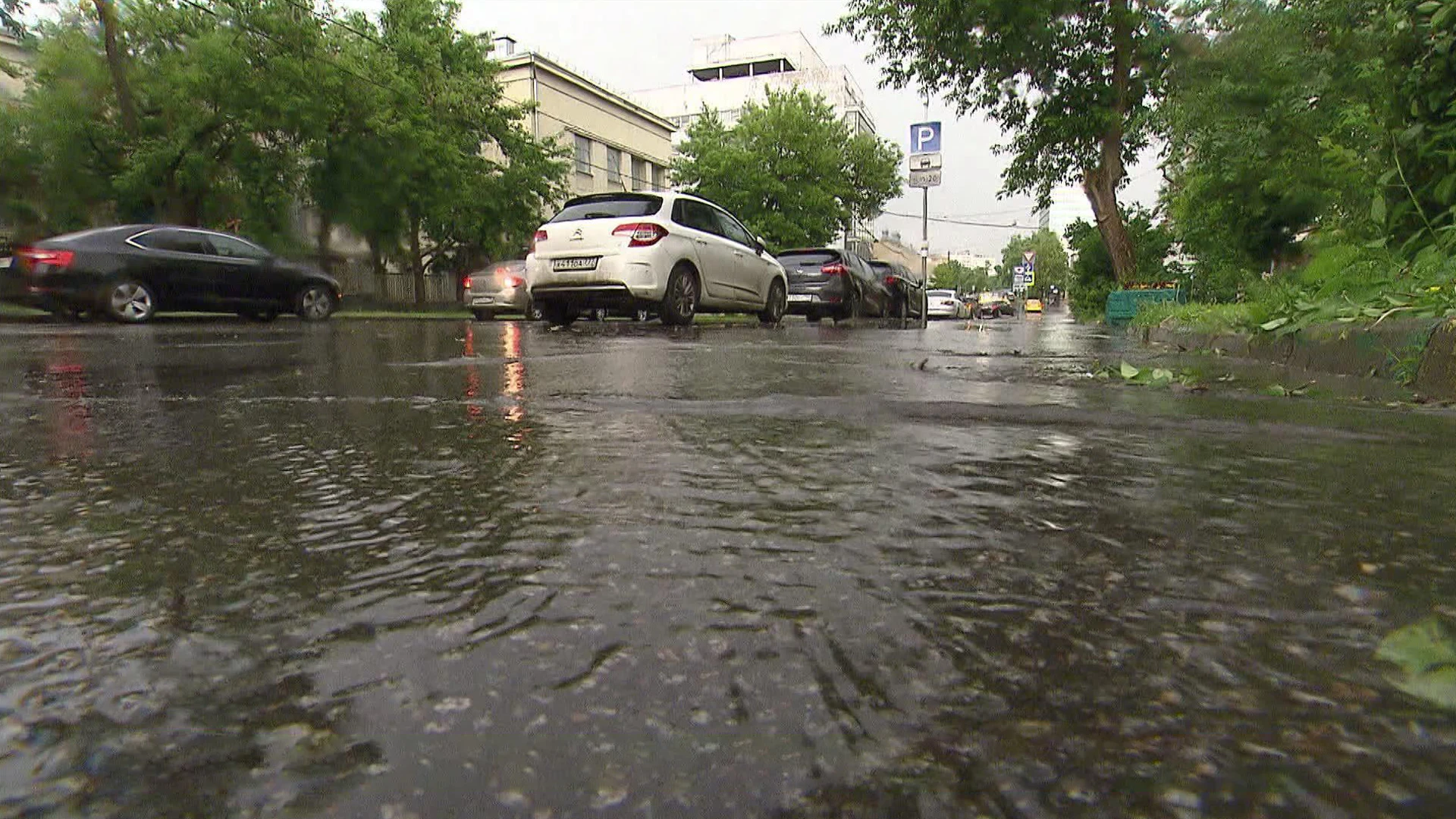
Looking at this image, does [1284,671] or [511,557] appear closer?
[1284,671]

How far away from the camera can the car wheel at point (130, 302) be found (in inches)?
443

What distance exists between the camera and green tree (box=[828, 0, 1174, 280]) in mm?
16797

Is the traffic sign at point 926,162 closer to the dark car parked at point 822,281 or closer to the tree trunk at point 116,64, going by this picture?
the dark car parked at point 822,281

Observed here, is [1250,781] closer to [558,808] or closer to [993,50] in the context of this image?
[558,808]

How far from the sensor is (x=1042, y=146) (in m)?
19.4

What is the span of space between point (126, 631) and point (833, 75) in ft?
301

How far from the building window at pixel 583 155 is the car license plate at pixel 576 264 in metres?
33.0

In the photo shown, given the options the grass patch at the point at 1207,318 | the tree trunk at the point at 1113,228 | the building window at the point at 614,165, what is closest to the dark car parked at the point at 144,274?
the grass patch at the point at 1207,318

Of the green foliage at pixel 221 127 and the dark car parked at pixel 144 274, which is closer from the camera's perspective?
the dark car parked at pixel 144 274

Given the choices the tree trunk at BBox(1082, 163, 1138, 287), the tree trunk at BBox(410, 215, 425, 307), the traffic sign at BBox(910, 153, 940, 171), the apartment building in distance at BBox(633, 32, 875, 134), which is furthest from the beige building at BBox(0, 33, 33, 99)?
the apartment building in distance at BBox(633, 32, 875, 134)

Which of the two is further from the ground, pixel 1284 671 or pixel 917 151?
pixel 917 151

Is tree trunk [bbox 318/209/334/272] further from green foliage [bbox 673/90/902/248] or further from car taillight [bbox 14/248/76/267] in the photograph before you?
green foliage [bbox 673/90/902/248]

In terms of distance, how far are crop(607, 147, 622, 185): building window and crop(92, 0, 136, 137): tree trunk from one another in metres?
25.9

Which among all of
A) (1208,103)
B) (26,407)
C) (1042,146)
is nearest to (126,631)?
(26,407)
